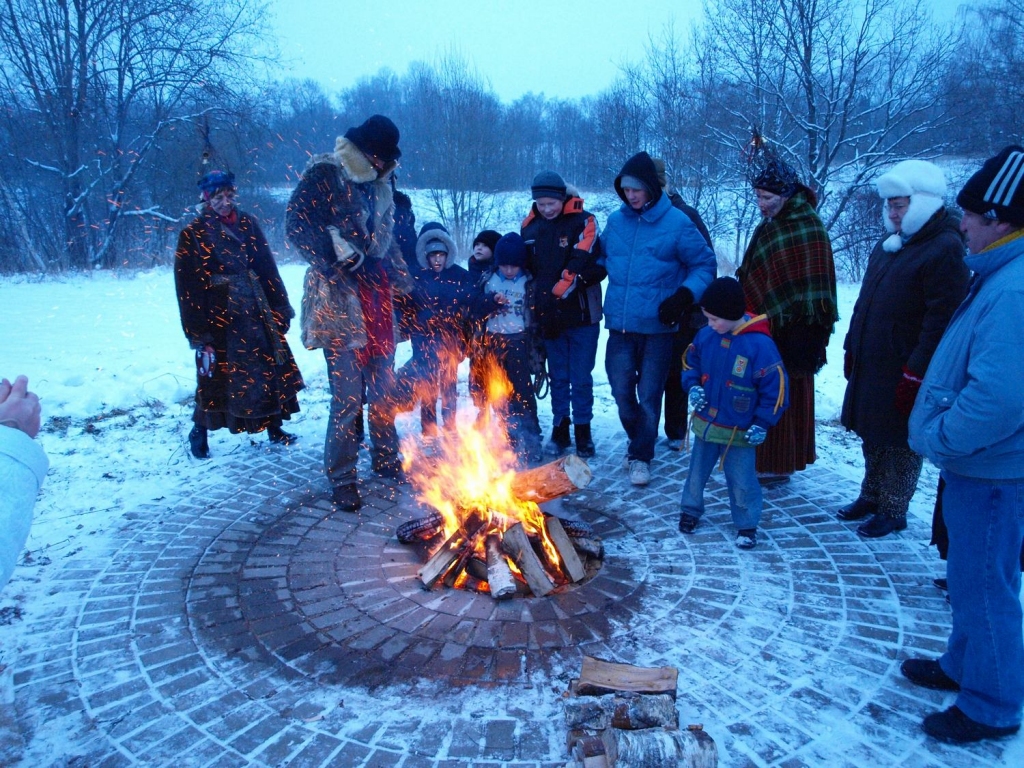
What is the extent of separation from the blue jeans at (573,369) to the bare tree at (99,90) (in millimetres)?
14488

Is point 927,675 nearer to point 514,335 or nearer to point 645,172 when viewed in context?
point 645,172

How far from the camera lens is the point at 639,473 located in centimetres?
496

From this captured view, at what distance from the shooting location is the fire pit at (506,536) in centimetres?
366

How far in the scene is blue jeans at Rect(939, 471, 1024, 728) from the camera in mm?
2439

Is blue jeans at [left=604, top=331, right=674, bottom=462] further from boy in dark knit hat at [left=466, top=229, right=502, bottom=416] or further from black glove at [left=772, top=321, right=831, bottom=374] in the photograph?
boy in dark knit hat at [left=466, top=229, right=502, bottom=416]

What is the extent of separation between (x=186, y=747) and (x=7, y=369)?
6449mm

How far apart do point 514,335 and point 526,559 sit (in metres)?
2.27

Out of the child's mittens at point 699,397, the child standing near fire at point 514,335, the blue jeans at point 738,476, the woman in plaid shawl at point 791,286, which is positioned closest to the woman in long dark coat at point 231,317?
the child standing near fire at point 514,335

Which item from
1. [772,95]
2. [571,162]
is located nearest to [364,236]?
[772,95]

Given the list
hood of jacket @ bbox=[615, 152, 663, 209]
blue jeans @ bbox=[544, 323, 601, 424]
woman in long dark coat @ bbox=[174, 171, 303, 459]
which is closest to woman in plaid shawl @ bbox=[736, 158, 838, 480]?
hood of jacket @ bbox=[615, 152, 663, 209]

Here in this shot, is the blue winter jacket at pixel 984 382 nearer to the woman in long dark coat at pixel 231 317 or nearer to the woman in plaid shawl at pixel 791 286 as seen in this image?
the woman in plaid shawl at pixel 791 286

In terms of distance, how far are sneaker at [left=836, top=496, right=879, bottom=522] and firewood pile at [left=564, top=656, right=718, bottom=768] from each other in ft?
7.61

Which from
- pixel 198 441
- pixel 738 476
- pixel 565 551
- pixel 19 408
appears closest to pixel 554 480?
pixel 565 551

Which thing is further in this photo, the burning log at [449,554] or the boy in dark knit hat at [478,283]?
the boy in dark knit hat at [478,283]
